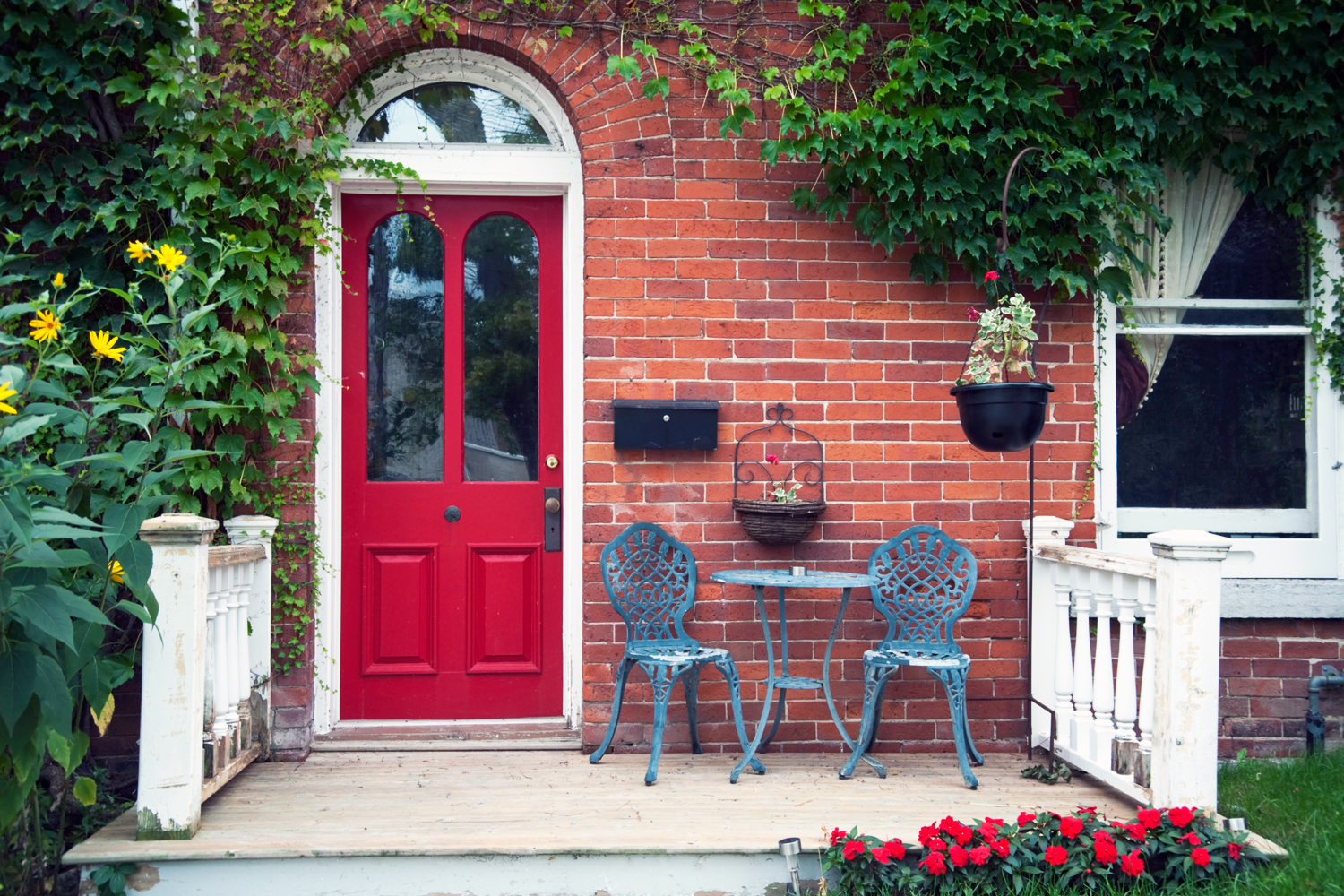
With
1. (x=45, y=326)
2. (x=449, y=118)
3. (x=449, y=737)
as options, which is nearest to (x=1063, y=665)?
(x=449, y=737)

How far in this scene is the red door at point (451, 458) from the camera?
13.0 feet

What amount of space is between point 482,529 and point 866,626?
1.70 meters

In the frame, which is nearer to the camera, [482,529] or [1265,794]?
[1265,794]

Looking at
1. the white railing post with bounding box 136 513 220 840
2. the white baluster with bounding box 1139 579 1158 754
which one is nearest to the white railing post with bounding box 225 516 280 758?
the white railing post with bounding box 136 513 220 840

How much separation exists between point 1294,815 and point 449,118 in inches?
167

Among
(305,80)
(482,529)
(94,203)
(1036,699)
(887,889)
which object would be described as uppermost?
(305,80)

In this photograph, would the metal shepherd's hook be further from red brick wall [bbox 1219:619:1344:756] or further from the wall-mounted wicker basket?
red brick wall [bbox 1219:619:1344:756]

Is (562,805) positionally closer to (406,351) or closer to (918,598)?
(918,598)

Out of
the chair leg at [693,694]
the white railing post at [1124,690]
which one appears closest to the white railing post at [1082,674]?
the white railing post at [1124,690]

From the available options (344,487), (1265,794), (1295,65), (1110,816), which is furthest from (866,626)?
(1295,65)

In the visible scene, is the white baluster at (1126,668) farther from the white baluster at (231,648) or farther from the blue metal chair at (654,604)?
the white baluster at (231,648)

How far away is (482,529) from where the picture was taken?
4.02 m

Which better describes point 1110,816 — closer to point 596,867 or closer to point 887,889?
point 887,889

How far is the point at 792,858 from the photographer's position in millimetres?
2732
